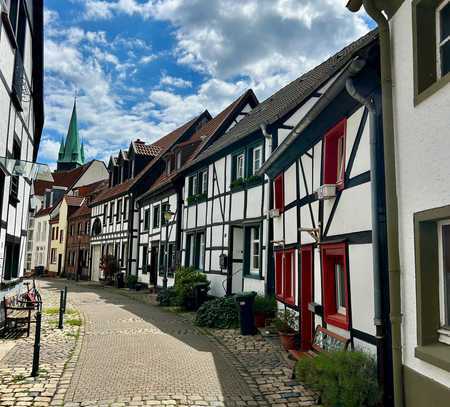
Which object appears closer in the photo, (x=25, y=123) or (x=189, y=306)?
(x=25, y=123)

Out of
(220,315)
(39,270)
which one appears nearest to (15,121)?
(220,315)

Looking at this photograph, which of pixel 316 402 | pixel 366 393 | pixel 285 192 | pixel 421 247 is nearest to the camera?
pixel 421 247

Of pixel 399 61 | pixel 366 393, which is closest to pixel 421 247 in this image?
pixel 366 393

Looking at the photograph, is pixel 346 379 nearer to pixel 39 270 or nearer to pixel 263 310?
pixel 263 310

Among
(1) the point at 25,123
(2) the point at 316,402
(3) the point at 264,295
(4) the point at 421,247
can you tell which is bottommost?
(2) the point at 316,402

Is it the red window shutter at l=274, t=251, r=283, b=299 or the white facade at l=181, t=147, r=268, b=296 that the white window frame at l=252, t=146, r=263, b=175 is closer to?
the white facade at l=181, t=147, r=268, b=296

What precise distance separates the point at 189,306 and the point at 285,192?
→ 20.8ft

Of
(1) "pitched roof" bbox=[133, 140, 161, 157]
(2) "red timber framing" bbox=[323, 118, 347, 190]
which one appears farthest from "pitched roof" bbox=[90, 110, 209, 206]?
(2) "red timber framing" bbox=[323, 118, 347, 190]

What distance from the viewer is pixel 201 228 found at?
17078 mm

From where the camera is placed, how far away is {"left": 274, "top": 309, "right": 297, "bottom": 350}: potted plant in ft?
28.3

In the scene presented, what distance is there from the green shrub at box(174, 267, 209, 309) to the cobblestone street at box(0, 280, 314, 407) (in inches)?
152

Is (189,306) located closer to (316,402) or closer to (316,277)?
(316,277)

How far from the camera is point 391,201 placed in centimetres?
522

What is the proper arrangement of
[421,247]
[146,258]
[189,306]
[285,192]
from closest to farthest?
[421,247] < [285,192] < [189,306] < [146,258]
